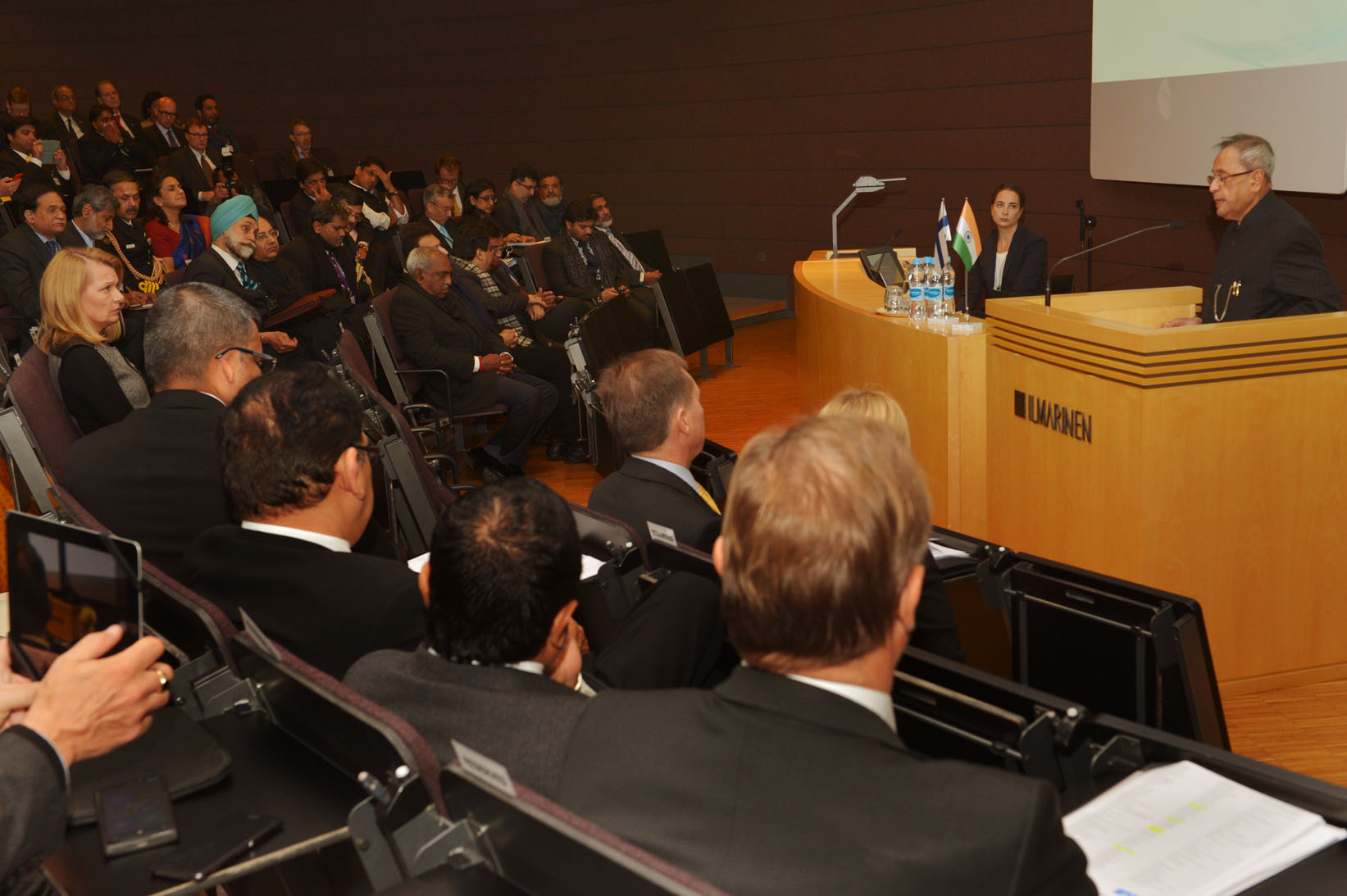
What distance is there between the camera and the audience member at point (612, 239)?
7.86 metres

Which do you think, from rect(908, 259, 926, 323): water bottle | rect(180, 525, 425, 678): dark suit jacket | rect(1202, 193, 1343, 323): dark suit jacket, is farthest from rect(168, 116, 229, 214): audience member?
rect(180, 525, 425, 678): dark suit jacket

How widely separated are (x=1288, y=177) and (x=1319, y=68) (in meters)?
0.55

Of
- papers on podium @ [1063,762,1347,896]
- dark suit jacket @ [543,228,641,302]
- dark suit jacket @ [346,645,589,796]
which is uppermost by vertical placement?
dark suit jacket @ [543,228,641,302]

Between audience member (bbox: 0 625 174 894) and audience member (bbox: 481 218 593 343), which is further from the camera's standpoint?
audience member (bbox: 481 218 593 343)

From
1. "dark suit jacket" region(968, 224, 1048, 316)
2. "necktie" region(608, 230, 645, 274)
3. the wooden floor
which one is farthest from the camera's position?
"necktie" region(608, 230, 645, 274)

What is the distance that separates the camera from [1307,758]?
282cm

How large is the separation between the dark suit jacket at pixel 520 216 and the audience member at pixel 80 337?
545cm

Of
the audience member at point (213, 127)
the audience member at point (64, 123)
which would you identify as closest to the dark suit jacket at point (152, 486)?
the audience member at point (64, 123)

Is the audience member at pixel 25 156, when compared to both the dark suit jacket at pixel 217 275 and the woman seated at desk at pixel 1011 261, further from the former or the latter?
the woman seated at desk at pixel 1011 261

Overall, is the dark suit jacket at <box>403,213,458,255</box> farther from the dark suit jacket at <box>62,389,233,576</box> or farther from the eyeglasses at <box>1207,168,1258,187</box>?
the eyeglasses at <box>1207,168,1258,187</box>

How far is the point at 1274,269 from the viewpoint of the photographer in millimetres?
3455

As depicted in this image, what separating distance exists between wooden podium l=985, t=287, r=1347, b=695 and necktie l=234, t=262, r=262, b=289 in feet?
13.1

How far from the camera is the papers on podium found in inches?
46.1

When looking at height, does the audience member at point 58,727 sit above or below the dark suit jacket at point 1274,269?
below
